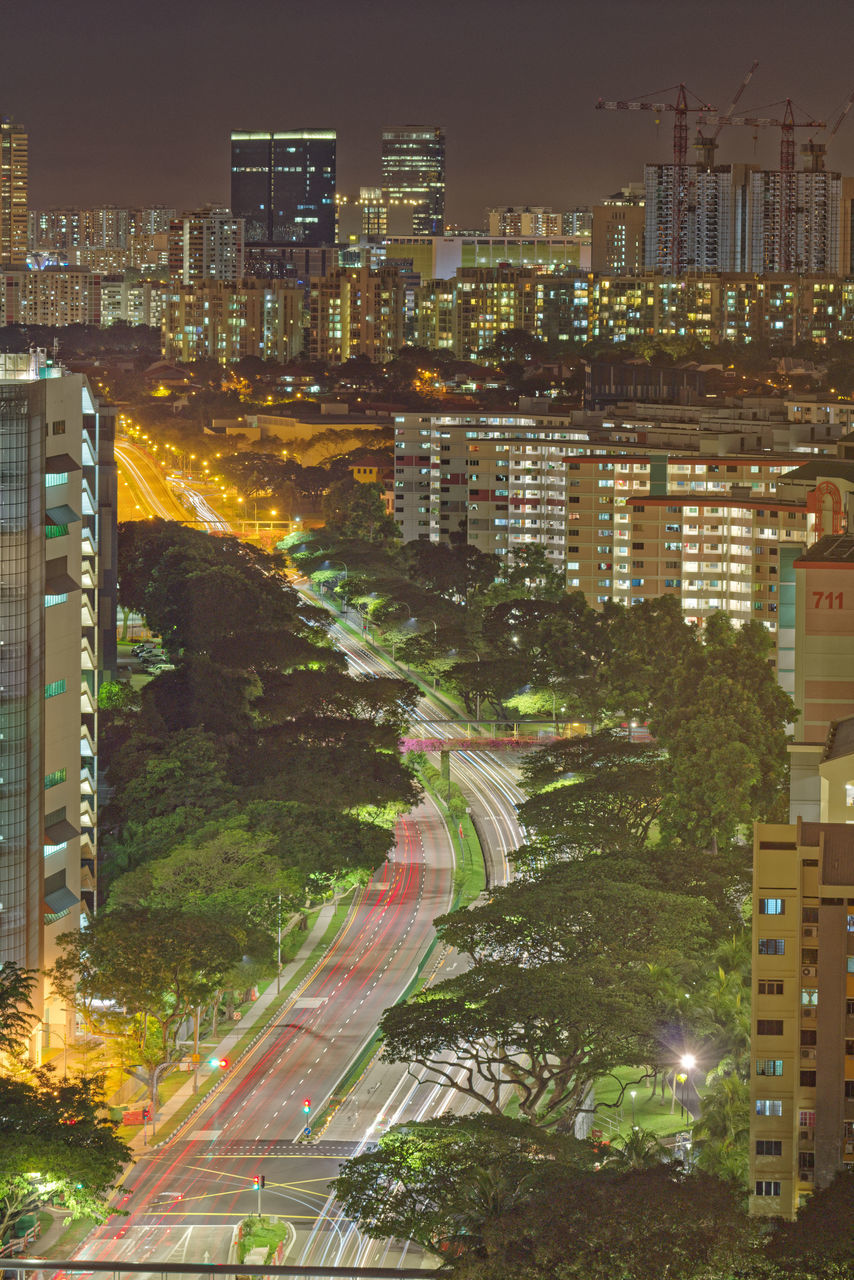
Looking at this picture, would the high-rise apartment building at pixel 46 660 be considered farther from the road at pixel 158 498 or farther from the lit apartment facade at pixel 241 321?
the lit apartment facade at pixel 241 321

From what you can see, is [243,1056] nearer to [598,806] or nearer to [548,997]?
[548,997]

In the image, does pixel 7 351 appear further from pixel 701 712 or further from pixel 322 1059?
pixel 701 712

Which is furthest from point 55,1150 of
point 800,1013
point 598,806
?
point 598,806

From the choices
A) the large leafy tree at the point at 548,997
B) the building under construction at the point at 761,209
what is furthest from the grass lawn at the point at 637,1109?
the building under construction at the point at 761,209

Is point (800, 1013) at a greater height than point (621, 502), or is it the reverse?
point (621, 502)

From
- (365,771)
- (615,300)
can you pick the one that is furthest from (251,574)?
(615,300)

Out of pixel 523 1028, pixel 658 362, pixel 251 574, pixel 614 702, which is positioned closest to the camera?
pixel 523 1028
